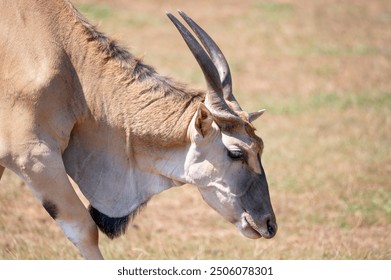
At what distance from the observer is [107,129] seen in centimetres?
577

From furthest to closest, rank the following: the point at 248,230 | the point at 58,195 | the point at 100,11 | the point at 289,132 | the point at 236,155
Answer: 1. the point at 100,11
2. the point at 289,132
3. the point at 248,230
4. the point at 236,155
5. the point at 58,195

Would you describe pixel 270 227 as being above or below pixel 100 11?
above

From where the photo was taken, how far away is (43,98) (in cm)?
543

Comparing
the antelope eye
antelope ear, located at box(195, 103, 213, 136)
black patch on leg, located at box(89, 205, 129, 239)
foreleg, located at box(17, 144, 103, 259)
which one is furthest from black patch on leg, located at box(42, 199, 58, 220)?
the antelope eye

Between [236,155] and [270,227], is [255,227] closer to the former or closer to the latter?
[270,227]

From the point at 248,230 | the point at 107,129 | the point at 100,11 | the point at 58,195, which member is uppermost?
the point at 107,129

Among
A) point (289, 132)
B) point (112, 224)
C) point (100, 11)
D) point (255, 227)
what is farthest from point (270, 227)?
point (100, 11)

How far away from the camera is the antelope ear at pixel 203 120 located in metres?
5.48

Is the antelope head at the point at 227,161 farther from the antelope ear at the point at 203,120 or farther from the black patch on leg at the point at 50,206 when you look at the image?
the black patch on leg at the point at 50,206

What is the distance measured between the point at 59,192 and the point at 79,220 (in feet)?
0.74

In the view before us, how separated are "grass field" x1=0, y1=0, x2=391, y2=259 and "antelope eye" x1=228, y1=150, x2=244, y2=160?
109 cm

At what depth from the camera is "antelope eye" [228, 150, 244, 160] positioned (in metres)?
5.57

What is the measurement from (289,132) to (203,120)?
21.5ft

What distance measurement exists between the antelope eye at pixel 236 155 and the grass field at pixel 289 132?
1.09m
